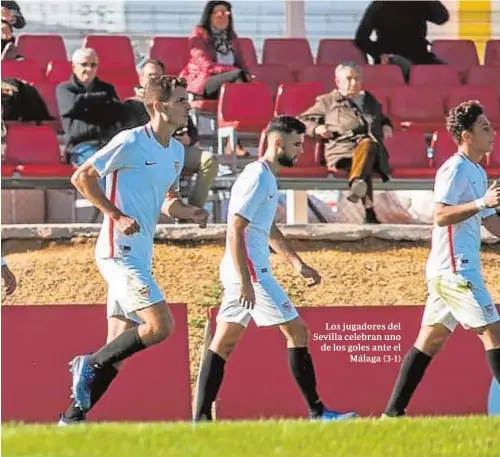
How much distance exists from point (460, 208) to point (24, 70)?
6.36m

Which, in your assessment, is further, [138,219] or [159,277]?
[159,277]

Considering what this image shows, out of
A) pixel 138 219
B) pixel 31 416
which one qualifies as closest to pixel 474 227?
pixel 138 219

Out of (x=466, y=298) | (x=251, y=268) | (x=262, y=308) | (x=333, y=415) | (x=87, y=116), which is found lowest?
(x=333, y=415)

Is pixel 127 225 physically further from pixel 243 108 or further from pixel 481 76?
pixel 481 76

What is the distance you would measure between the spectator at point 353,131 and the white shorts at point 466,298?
3596mm

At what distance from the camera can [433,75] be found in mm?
15609

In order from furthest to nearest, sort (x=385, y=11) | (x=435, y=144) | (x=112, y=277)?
(x=385, y=11) < (x=435, y=144) < (x=112, y=277)

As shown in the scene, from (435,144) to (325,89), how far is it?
120cm

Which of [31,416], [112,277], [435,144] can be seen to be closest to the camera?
[112,277]

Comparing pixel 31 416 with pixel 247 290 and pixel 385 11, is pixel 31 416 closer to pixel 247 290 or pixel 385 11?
pixel 247 290

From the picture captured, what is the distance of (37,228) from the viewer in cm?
1277

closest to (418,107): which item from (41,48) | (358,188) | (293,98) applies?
(293,98)

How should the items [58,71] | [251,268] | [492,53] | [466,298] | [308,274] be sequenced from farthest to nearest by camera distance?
[492,53] → [58,71] → [308,274] → [251,268] → [466,298]

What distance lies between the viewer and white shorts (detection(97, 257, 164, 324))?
8.63 meters
